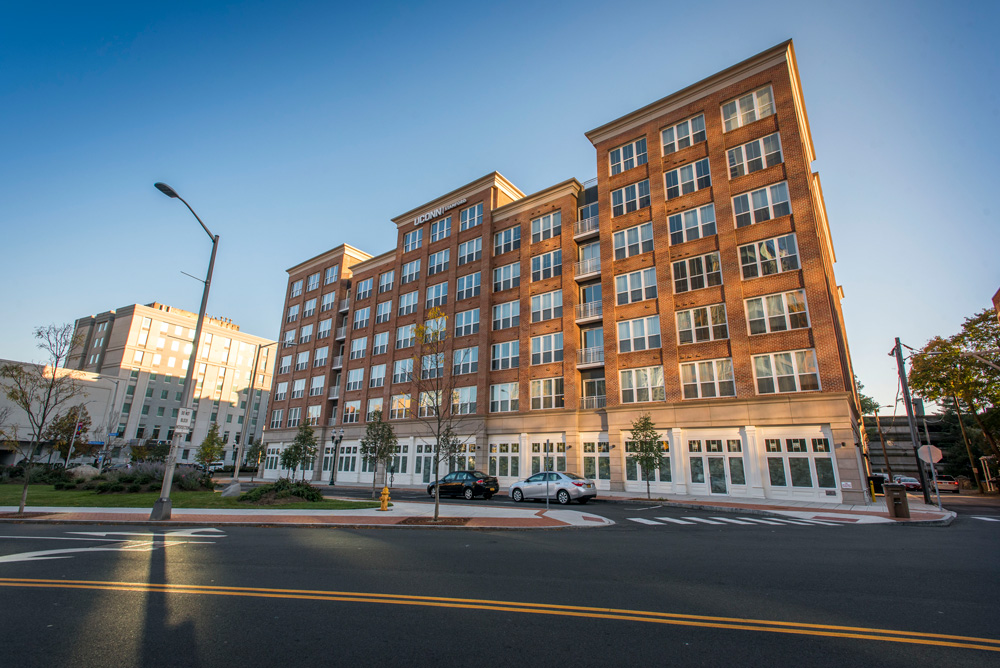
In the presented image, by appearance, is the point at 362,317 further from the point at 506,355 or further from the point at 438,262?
the point at 506,355

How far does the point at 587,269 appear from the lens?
35.0 meters

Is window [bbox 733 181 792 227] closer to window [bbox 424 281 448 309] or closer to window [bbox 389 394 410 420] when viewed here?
window [bbox 424 281 448 309]

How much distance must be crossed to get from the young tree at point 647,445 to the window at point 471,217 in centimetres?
2305

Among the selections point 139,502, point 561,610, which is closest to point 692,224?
point 561,610

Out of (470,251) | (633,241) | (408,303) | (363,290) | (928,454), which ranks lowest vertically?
(928,454)

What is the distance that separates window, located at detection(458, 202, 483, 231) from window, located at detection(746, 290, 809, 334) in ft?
76.0

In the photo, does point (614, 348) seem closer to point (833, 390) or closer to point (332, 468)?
point (833, 390)

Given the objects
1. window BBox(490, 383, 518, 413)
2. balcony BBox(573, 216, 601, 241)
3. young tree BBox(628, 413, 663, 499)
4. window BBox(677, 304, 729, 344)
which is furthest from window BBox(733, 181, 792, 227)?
window BBox(490, 383, 518, 413)

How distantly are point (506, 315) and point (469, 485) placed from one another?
15216 millimetres

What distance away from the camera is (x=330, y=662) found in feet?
13.8

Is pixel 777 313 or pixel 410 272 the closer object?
pixel 777 313

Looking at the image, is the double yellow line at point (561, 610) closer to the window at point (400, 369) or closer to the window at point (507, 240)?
the window at point (507, 240)

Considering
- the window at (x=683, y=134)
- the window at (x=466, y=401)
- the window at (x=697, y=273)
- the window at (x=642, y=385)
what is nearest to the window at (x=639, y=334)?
the window at (x=642, y=385)

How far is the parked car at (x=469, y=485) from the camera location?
26625mm
